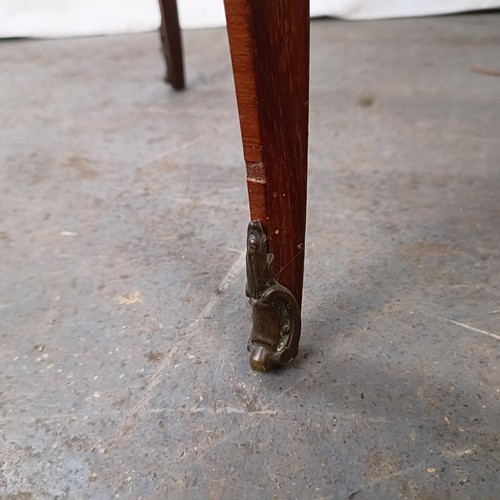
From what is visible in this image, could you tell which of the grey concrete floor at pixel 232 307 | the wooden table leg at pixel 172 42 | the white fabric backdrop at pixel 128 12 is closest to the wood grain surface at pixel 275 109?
the grey concrete floor at pixel 232 307

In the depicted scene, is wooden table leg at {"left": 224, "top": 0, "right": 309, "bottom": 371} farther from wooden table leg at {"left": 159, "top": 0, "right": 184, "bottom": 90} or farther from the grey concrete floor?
wooden table leg at {"left": 159, "top": 0, "right": 184, "bottom": 90}

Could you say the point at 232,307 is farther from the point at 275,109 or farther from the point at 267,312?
the point at 275,109

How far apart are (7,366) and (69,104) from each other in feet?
3.17

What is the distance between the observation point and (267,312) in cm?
70

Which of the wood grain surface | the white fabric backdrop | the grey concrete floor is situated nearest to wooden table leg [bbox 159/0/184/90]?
the grey concrete floor

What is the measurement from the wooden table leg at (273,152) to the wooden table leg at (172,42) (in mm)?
920

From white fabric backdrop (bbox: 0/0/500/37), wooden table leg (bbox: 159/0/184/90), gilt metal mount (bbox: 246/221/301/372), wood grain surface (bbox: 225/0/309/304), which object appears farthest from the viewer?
white fabric backdrop (bbox: 0/0/500/37)

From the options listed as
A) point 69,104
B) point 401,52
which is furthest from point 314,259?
point 401,52

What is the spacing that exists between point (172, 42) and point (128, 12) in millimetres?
963

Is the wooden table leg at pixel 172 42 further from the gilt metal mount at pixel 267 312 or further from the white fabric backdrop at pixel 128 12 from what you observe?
the gilt metal mount at pixel 267 312

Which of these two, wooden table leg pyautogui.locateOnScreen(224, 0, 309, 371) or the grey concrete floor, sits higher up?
wooden table leg pyautogui.locateOnScreen(224, 0, 309, 371)

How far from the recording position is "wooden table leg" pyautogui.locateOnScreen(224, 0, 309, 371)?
55cm

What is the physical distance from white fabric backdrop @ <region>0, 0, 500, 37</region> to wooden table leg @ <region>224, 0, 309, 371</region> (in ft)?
5.88

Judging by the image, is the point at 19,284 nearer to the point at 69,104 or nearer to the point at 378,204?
the point at 378,204
